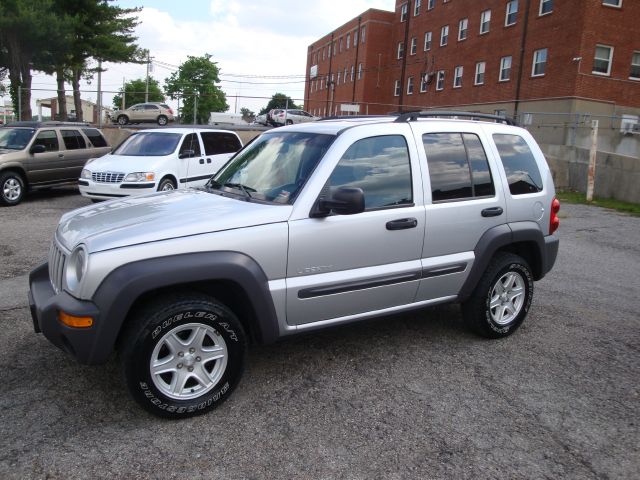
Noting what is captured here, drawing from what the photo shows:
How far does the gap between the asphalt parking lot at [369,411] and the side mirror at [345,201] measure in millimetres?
1274

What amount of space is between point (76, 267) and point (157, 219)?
0.56 m

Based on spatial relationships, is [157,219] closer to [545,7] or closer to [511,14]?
[545,7]

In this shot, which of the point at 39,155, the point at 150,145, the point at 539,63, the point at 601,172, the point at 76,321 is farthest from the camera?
the point at 539,63

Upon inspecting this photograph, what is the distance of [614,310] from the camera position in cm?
575

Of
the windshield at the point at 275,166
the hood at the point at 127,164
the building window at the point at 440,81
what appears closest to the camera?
the windshield at the point at 275,166

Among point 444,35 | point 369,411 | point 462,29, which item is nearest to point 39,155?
point 369,411

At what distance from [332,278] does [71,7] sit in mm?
32410

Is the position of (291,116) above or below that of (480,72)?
below

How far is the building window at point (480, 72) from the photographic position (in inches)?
1436

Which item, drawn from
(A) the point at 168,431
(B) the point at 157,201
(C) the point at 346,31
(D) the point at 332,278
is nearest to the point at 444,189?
(D) the point at 332,278

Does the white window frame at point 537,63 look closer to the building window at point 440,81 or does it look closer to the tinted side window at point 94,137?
the building window at point 440,81

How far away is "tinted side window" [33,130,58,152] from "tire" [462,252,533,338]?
1107cm

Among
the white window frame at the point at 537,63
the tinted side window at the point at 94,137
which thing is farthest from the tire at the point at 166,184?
the white window frame at the point at 537,63

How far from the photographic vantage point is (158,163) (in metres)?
10.7
